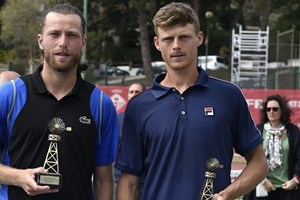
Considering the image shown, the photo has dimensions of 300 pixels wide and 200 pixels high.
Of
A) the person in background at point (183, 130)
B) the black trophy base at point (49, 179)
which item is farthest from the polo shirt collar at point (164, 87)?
the black trophy base at point (49, 179)

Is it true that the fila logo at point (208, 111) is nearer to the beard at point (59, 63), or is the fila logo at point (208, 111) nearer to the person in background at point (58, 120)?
the person in background at point (58, 120)

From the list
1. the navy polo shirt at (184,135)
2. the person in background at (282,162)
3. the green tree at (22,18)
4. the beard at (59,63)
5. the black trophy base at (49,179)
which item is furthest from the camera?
the green tree at (22,18)

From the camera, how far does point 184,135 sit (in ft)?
10.4

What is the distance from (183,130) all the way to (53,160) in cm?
74

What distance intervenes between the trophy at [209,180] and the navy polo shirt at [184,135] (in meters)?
0.11

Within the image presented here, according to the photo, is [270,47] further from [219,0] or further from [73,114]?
[73,114]

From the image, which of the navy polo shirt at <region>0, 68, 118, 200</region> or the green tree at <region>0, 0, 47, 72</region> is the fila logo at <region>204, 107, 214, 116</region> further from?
the green tree at <region>0, 0, 47, 72</region>

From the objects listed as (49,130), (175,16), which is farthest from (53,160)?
(175,16)

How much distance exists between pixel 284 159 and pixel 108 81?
1620 centimetres

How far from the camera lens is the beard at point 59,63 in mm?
3300

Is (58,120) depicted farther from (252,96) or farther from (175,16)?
(252,96)

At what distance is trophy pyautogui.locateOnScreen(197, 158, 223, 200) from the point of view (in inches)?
119

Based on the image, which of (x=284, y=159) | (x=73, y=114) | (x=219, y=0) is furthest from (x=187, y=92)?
(x=219, y=0)

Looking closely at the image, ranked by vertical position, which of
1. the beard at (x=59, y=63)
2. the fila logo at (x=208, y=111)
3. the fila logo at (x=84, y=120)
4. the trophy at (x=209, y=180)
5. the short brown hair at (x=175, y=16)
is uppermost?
the short brown hair at (x=175, y=16)
